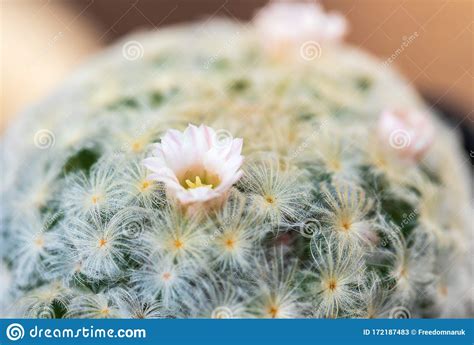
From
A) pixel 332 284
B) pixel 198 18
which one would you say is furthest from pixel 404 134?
pixel 198 18

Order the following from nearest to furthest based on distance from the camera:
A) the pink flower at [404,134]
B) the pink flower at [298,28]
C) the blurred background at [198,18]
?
the pink flower at [404,134] < the pink flower at [298,28] < the blurred background at [198,18]

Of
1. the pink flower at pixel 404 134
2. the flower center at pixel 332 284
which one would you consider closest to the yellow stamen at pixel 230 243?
the flower center at pixel 332 284

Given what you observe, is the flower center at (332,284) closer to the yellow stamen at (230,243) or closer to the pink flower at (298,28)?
the yellow stamen at (230,243)

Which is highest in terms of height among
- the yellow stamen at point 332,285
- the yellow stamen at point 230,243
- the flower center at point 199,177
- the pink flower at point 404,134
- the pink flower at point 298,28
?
the pink flower at point 298,28

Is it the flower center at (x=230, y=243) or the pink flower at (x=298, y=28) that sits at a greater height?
the pink flower at (x=298, y=28)

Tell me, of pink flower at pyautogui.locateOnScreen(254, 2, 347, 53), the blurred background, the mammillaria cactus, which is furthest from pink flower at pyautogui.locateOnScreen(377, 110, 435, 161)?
the blurred background

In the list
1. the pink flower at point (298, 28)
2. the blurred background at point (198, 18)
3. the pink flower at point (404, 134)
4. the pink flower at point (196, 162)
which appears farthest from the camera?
the blurred background at point (198, 18)

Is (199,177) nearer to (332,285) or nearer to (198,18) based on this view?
(332,285)

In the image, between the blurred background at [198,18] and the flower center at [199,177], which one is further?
the blurred background at [198,18]
